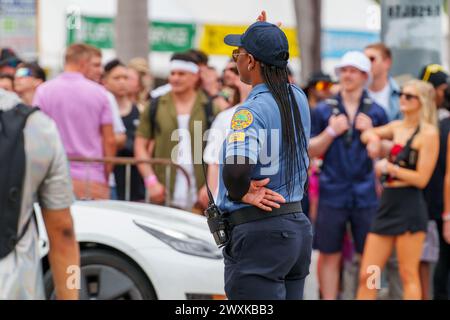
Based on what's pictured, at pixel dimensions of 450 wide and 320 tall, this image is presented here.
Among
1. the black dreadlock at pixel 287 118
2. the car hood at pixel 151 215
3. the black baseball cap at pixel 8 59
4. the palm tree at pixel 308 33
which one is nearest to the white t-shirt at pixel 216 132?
the car hood at pixel 151 215

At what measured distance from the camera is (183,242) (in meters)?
8.30

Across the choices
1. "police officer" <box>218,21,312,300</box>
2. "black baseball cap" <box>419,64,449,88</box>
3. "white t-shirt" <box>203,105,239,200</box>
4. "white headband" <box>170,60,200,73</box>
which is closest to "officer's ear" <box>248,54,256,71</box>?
"police officer" <box>218,21,312,300</box>

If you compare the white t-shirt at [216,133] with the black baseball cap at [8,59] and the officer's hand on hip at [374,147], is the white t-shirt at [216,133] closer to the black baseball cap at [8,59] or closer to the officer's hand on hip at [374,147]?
the officer's hand on hip at [374,147]

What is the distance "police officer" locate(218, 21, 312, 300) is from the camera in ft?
17.8

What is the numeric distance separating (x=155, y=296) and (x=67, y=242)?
3477mm

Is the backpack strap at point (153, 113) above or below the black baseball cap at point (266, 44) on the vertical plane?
below

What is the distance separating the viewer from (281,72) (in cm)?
Answer: 559

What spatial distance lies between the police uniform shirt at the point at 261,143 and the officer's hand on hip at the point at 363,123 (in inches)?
168

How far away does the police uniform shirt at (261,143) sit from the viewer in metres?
5.36

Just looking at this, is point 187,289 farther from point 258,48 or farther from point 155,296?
point 258,48

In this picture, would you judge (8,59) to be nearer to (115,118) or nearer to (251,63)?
(115,118)

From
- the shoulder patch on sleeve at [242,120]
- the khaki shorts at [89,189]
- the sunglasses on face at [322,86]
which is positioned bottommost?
the khaki shorts at [89,189]

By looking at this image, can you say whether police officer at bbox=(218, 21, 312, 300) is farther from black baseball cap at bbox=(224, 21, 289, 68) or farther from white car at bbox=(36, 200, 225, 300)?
white car at bbox=(36, 200, 225, 300)
